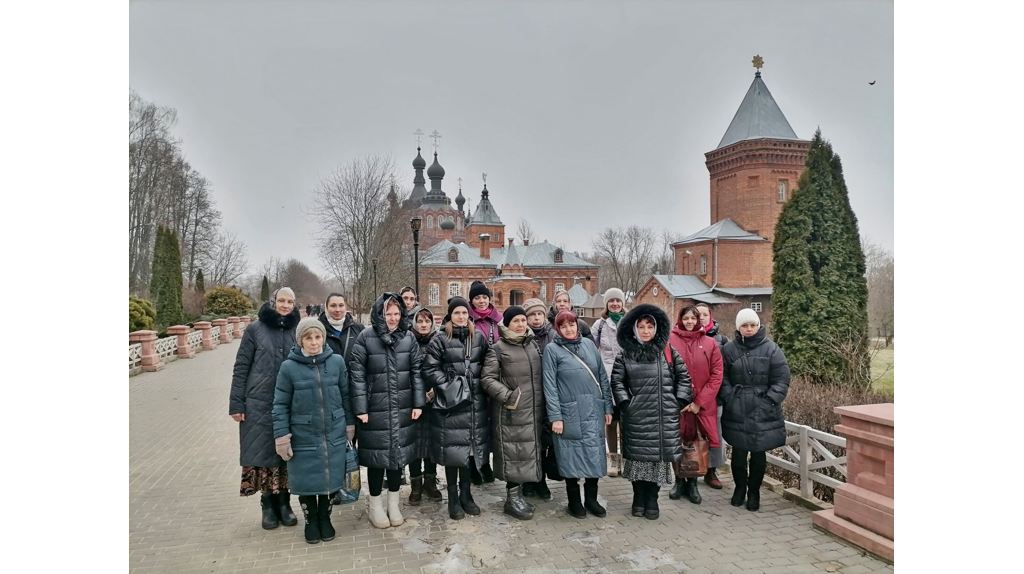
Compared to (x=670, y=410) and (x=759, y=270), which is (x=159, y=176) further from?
(x=759, y=270)

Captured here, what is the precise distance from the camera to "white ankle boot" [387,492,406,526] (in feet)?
14.4

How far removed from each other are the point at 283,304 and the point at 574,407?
251 cm

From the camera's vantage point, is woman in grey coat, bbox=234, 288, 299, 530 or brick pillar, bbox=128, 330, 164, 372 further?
brick pillar, bbox=128, 330, 164, 372

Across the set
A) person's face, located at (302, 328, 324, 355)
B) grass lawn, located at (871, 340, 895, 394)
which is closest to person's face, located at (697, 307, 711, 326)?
person's face, located at (302, 328, 324, 355)

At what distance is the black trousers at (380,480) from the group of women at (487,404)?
11mm

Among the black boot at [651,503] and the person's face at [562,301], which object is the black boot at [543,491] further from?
the person's face at [562,301]

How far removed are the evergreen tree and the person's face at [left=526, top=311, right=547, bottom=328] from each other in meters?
8.18

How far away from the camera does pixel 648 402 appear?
4496 mm

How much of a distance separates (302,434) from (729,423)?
344 centimetres

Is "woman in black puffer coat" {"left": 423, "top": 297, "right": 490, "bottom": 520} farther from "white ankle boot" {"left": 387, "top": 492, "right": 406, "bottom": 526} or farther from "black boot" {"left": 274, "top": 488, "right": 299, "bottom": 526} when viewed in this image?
"black boot" {"left": 274, "top": 488, "right": 299, "bottom": 526}

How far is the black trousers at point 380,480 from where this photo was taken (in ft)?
14.3

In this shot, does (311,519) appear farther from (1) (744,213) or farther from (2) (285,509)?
(1) (744,213)

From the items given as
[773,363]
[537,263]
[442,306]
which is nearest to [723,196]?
[537,263]

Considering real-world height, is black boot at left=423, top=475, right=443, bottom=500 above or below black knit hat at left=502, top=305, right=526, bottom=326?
below
